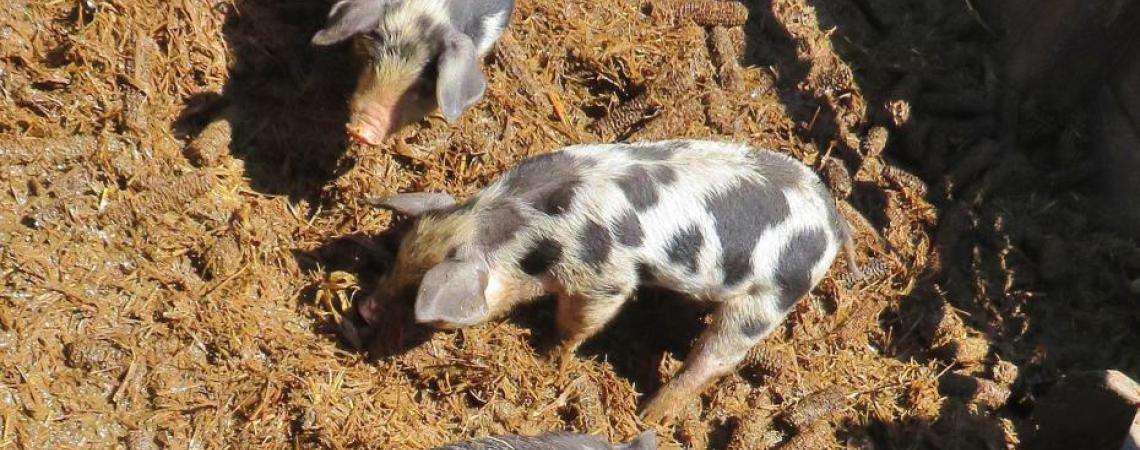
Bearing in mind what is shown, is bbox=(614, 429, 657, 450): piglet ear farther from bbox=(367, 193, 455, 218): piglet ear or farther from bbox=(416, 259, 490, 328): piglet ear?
bbox=(367, 193, 455, 218): piglet ear

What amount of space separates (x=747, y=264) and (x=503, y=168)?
3.92 ft

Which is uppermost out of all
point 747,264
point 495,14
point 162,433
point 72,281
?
point 495,14

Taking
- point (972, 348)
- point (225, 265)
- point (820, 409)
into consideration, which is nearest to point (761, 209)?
point (820, 409)

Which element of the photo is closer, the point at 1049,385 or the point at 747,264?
the point at 747,264

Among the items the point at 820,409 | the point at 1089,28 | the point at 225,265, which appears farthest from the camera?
the point at 1089,28

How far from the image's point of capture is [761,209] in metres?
4.63

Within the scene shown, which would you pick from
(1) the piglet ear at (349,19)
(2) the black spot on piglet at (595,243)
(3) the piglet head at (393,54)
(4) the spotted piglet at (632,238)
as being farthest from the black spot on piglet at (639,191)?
(1) the piglet ear at (349,19)

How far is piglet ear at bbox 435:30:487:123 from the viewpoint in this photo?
452 cm

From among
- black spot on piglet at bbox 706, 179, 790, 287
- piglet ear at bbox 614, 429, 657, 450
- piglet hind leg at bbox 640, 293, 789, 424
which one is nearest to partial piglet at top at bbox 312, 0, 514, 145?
black spot on piglet at bbox 706, 179, 790, 287

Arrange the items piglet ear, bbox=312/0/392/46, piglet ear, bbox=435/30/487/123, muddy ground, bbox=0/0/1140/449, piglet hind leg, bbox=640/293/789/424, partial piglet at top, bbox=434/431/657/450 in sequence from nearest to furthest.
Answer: partial piglet at top, bbox=434/431/657/450 < muddy ground, bbox=0/0/1140/449 < piglet ear, bbox=435/30/487/123 < piglet ear, bbox=312/0/392/46 < piglet hind leg, bbox=640/293/789/424

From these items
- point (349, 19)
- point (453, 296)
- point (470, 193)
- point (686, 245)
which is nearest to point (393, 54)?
point (349, 19)

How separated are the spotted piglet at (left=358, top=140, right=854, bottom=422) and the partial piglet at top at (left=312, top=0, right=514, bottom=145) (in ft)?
1.19

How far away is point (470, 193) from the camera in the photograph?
5.16 metres

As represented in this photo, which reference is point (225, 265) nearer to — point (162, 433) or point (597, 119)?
point (162, 433)
